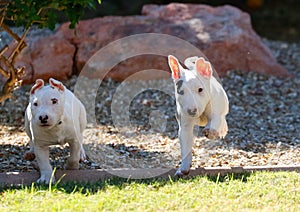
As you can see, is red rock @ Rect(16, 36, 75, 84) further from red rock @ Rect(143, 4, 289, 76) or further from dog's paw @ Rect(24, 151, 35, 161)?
dog's paw @ Rect(24, 151, 35, 161)

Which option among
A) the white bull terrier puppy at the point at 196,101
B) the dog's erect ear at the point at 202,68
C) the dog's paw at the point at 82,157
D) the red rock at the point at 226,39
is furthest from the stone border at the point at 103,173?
the red rock at the point at 226,39

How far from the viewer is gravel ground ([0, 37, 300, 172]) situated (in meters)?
6.64

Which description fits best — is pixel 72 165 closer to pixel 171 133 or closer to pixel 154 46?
pixel 171 133

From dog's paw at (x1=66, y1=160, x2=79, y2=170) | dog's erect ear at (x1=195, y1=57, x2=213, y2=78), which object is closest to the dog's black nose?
dog's paw at (x1=66, y1=160, x2=79, y2=170)

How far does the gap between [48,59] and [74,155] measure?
3.85 metres

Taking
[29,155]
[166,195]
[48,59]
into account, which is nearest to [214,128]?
[166,195]

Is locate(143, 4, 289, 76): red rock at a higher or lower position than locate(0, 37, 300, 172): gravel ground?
higher

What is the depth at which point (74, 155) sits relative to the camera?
19.1 feet

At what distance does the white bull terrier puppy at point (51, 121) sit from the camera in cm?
534

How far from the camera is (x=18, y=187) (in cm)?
538

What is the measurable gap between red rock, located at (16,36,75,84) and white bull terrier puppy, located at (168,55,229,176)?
3873 millimetres

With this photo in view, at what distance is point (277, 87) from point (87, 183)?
466 centimetres

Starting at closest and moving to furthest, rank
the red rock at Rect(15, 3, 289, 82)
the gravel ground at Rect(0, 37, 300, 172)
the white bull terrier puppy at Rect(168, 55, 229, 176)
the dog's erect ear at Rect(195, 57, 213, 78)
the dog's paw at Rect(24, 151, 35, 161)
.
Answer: the white bull terrier puppy at Rect(168, 55, 229, 176) → the dog's erect ear at Rect(195, 57, 213, 78) → the dog's paw at Rect(24, 151, 35, 161) → the gravel ground at Rect(0, 37, 300, 172) → the red rock at Rect(15, 3, 289, 82)

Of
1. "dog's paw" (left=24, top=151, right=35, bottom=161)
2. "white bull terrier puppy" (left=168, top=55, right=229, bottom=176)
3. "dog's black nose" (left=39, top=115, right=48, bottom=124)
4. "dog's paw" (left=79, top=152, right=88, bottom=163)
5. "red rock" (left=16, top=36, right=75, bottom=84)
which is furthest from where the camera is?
"red rock" (left=16, top=36, right=75, bottom=84)
